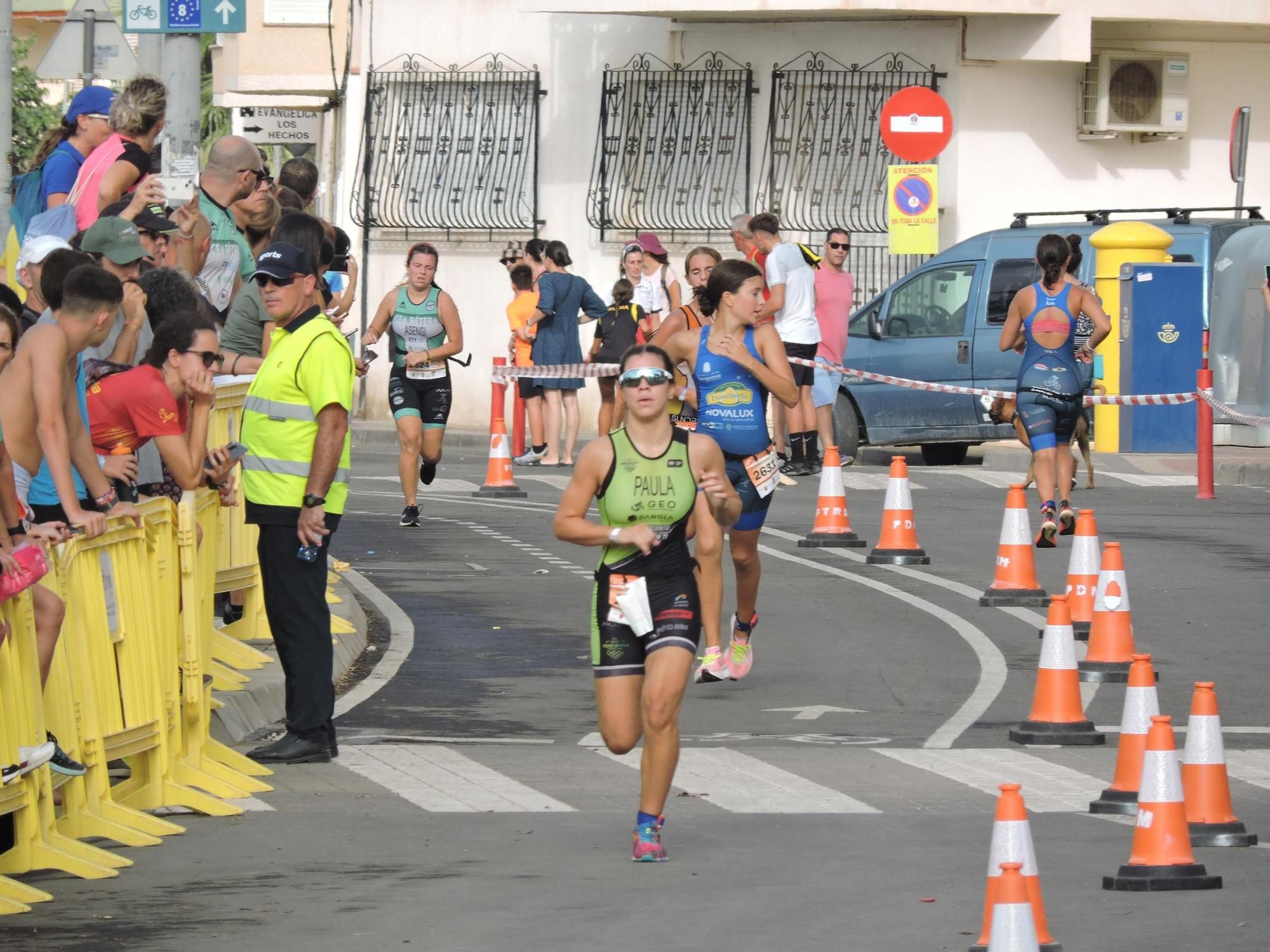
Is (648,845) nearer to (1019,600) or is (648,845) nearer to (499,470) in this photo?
(1019,600)

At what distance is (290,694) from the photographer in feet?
33.0

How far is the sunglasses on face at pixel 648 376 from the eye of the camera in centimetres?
860

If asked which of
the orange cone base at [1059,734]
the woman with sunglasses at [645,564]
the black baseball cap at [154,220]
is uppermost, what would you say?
the black baseball cap at [154,220]

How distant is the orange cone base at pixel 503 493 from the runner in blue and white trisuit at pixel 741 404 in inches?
353

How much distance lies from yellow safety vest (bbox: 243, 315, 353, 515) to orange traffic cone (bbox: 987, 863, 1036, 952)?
4742 millimetres

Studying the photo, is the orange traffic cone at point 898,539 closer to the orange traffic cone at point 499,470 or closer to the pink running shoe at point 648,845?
the orange traffic cone at point 499,470

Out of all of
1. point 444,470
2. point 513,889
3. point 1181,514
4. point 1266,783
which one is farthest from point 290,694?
point 444,470

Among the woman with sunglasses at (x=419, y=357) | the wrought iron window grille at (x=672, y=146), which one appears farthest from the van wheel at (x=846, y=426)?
the woman with sunglasses at (x=419, y=357)

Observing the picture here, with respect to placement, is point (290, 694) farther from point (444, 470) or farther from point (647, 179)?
point (647, 179)

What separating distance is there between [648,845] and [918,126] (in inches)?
751

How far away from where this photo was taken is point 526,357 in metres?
25.3

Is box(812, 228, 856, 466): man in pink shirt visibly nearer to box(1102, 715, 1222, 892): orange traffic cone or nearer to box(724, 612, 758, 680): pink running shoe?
box(724, 612, 758, 680): pink running shoe

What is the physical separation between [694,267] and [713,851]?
8.37m

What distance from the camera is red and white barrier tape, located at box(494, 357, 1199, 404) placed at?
21.9m
